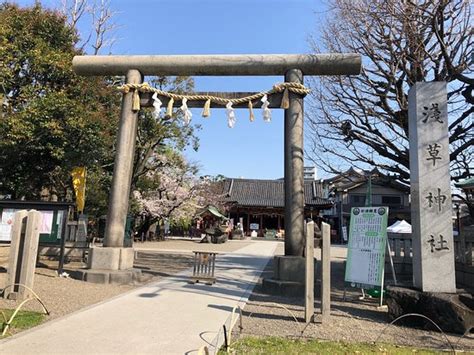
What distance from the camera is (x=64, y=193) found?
17.4m

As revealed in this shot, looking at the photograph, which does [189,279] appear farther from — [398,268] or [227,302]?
[398,268]

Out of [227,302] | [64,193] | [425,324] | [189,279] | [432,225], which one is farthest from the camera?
[64,193]

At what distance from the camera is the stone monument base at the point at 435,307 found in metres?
5.66

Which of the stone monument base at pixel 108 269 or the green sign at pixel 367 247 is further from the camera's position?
the stone monument base at pixel 108 269

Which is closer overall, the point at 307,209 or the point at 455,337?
the point at 455,337

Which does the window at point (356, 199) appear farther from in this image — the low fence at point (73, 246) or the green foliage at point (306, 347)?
the green foliage at point (306, 347)

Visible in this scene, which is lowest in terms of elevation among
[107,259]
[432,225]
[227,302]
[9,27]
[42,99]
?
[227,302]

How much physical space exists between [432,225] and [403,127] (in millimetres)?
4880

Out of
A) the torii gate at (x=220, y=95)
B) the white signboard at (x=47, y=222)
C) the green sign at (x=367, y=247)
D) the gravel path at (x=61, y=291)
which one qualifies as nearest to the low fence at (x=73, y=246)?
the gravel path at (x=61, y=291)

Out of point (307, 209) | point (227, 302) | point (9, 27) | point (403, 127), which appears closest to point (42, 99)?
point (9, 27)

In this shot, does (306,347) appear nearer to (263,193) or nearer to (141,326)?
(141,326)

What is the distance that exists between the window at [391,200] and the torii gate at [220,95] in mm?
36379

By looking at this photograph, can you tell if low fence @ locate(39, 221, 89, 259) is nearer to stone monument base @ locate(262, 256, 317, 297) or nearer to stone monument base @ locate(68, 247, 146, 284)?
stone monument base @ locate(68, 247, 146, 284)

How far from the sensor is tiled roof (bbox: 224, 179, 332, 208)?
44528 mm
